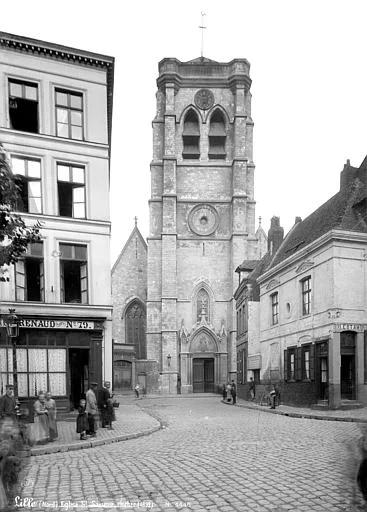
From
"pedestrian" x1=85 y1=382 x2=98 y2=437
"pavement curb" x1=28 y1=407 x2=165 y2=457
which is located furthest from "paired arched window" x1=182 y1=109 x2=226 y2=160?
A: "pavement curb" x1=28 y1=407 x2=165 y2=457

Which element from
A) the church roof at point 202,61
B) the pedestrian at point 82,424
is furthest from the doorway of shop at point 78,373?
the church roof at point 202,61

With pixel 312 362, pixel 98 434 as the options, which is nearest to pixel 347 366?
pixel 312 362

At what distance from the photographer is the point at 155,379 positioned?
161 ft

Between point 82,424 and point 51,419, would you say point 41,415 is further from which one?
point 82,424

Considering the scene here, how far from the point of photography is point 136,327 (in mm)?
55156

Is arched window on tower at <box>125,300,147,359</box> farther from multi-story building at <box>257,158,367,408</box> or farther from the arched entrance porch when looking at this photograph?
multi-story building at <box>257,158,367,408</box>

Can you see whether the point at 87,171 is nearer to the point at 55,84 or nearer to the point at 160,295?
the point at 55,84

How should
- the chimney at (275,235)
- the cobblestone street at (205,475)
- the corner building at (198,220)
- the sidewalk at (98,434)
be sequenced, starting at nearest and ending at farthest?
the cobblestone street at (205,475)
the sidewalk at (98,434)
the chimney at (275,235)
the corner building at (198,220)

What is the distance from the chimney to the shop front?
1930 cm

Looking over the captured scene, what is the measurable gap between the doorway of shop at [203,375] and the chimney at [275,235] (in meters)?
15.9

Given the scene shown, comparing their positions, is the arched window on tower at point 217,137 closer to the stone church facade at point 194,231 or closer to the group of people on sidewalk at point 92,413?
the stone church facade at point 194,231

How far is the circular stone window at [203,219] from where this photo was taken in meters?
52.4

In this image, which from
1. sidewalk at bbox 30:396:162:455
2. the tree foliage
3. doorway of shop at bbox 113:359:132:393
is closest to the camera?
the tree foliage

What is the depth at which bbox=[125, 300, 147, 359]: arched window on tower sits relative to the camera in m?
54.7
